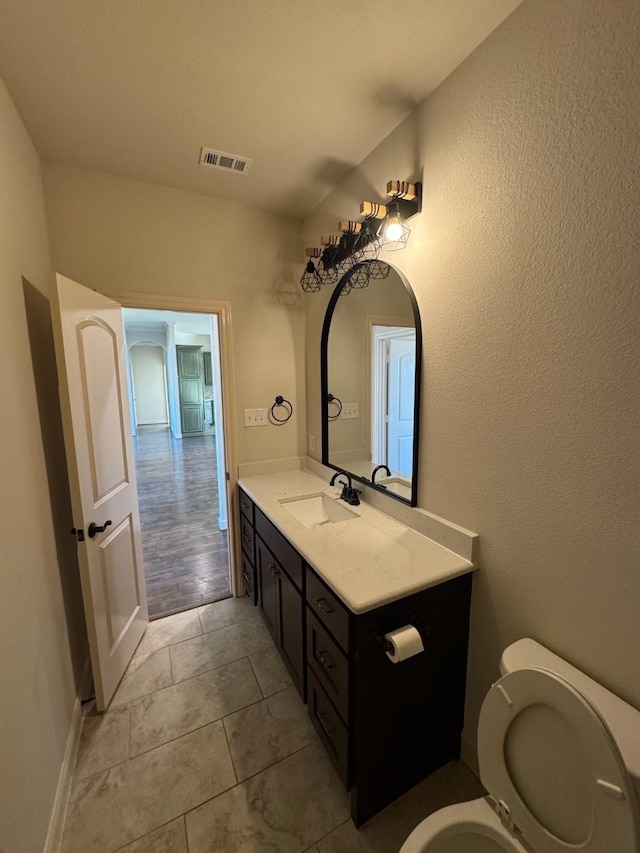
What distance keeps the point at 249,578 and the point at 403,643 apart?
1.56 meters

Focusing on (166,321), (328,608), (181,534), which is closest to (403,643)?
(328,608)

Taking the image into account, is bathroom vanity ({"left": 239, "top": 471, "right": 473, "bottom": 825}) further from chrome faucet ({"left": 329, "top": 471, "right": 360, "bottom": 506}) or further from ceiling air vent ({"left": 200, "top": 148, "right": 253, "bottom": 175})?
ceiling air vent ({"left": 200, "top": 148, "right": 253, "bottom": 175})

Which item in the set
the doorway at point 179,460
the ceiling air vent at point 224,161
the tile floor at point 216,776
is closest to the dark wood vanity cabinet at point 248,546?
the doorway at point 179,460

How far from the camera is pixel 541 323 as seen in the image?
1.06 m

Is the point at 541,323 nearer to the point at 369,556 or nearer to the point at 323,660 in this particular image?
the point at 369,556

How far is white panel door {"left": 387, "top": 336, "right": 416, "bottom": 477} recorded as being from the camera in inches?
63.1

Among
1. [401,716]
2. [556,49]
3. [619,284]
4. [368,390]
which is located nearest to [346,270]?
[368,390]

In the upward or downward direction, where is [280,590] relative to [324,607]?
downward

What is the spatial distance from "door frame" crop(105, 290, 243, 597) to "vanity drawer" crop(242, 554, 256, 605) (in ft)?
0.12

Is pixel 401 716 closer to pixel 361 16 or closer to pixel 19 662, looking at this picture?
pixel 19 662

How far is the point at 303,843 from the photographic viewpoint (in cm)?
120

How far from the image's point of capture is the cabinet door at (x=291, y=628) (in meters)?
1.59

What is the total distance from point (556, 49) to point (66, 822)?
2932 millimetres

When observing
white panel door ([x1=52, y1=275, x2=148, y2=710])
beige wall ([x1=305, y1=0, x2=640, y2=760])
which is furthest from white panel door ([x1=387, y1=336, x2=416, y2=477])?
white panel door ([x1=52, y1=275, x2=148, y2=710])
